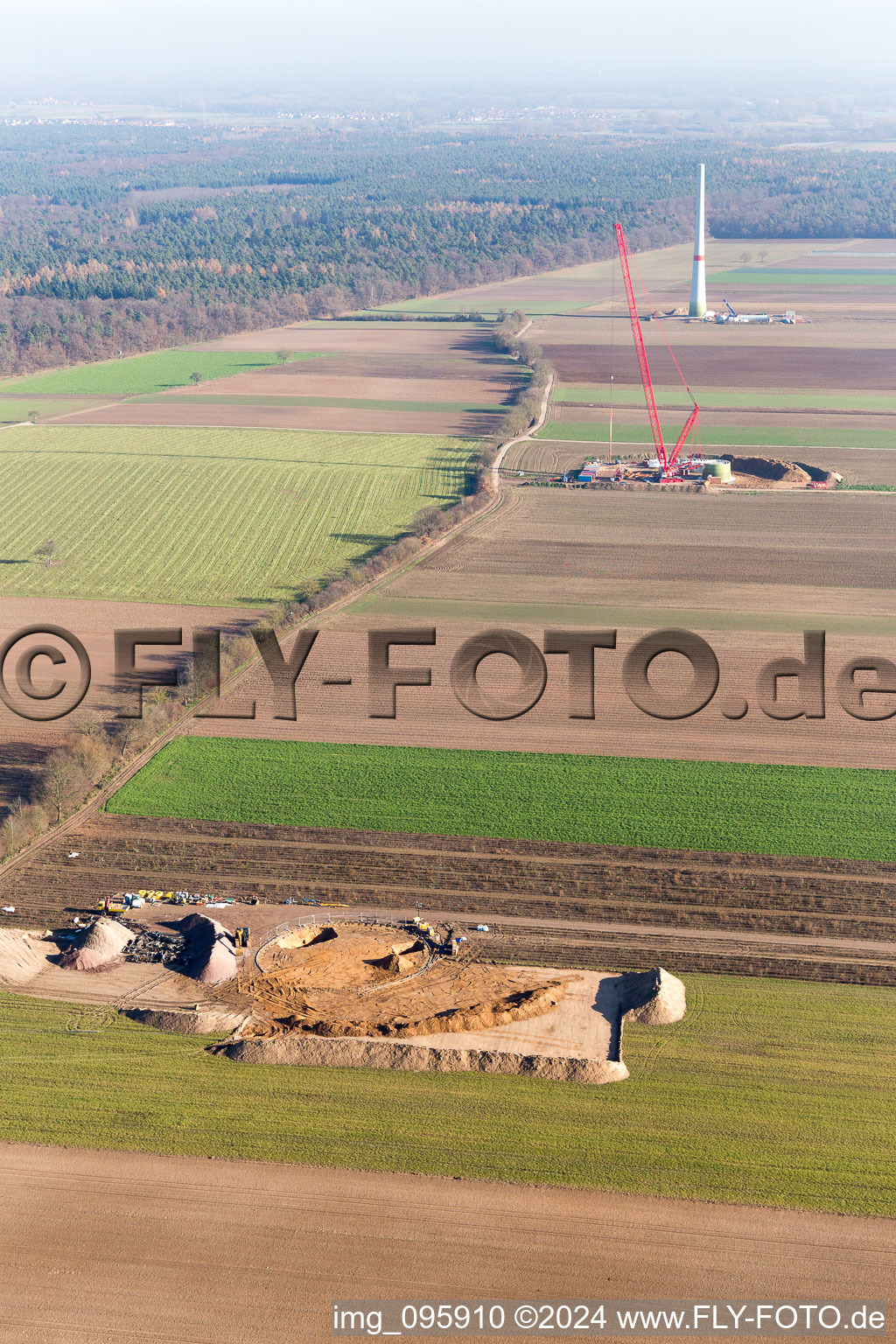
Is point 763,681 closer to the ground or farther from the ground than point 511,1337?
farther from the ground

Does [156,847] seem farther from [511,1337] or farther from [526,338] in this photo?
[526,338]

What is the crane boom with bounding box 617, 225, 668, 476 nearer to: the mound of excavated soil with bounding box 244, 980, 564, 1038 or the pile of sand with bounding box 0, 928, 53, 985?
the mound of excavated soil with bounding box 244, 980, 564, 1038

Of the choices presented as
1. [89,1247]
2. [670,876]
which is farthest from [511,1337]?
[670,876]

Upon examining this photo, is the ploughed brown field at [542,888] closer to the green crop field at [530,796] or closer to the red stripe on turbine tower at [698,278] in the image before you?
the green crop field at [530,796]

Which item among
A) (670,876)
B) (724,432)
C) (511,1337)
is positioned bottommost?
(511,1337)

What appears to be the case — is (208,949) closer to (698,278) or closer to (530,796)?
(530,796)

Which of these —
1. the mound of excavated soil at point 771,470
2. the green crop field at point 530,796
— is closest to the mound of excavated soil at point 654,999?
the green crop field at point 530,796

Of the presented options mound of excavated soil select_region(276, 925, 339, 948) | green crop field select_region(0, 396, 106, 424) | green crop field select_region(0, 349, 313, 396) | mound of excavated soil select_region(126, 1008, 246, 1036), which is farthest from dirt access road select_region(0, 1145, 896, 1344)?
green crop field select_region(0, 349, 313, 396)
